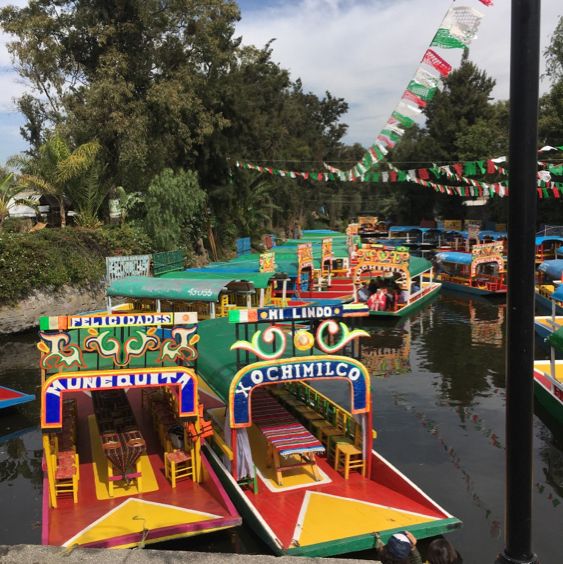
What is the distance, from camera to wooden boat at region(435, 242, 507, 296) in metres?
36.4

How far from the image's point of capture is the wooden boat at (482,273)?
36.4 m

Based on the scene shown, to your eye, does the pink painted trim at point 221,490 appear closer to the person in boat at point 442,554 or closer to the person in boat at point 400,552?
the person in boat at point 400,552

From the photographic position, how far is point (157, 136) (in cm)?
3738

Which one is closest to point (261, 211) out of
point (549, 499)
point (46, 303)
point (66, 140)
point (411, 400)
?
point (66, 140)

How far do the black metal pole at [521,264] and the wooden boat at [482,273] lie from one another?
33597 mm

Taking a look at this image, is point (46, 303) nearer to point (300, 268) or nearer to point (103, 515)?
point (300, 268)

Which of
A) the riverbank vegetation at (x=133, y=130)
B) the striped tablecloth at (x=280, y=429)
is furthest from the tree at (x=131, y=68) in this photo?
the striped tablecloth at (x=280, y=429)

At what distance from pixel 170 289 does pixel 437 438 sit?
1134 cm

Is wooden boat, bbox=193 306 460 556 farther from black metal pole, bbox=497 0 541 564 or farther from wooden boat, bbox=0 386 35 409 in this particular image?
wooden boat, bbox=0 386 35 409

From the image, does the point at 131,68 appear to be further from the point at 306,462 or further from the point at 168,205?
the point at 306,462

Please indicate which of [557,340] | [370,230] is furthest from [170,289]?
[370,230]

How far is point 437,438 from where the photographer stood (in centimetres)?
1594

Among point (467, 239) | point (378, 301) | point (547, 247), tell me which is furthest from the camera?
point (467, 239)

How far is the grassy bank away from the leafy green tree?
1766mm
